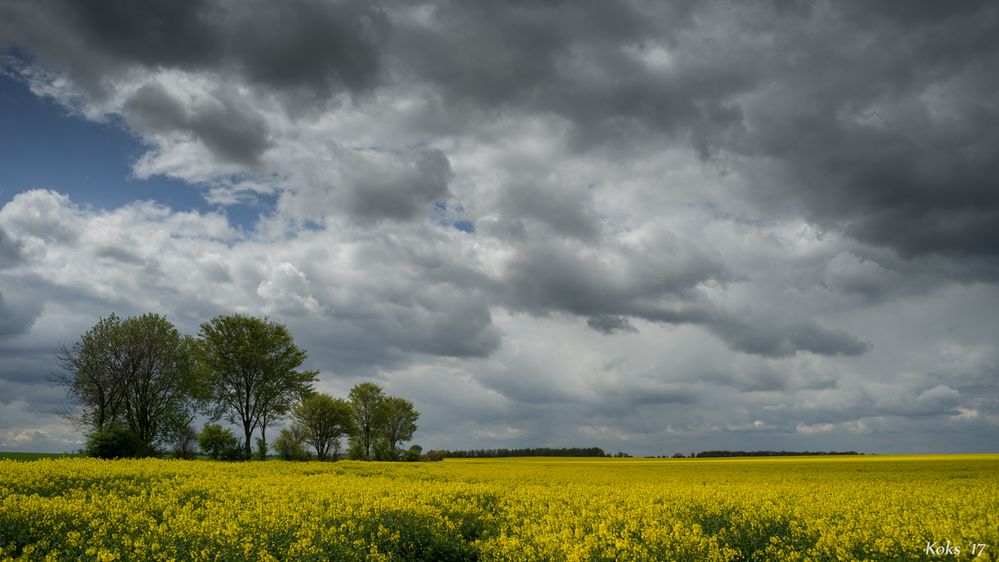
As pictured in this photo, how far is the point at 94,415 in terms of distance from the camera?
163 feet

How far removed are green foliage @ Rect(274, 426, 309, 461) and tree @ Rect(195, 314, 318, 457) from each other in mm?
9227

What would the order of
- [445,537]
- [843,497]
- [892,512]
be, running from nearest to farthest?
[445,537] < [892,512] < [843,497]

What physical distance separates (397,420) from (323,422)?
18139 millimetres

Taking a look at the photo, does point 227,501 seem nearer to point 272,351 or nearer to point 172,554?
point 172,554

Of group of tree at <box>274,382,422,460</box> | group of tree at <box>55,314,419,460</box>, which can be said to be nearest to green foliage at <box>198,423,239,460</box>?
group of tree at <box>55,314,419,460</box>

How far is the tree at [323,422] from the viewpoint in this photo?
3108 inches

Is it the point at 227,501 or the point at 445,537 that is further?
the point at 227,501

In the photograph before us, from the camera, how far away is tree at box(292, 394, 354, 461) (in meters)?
78.9

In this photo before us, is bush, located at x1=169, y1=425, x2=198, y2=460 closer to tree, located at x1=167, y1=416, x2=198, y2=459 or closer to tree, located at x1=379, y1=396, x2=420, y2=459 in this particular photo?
tree, located at x1=167, y1=416, x2=198, y2=459

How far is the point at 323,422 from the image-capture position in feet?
262

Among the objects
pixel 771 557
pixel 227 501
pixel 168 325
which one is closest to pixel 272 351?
pixel 168 325

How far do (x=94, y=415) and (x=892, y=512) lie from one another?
5843 centimetres

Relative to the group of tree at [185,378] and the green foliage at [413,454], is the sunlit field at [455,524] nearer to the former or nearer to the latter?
the group of tree at [185,378]

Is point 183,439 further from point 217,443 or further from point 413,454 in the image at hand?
point 413,454
